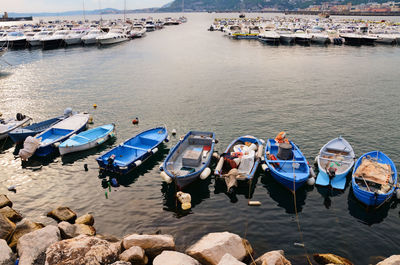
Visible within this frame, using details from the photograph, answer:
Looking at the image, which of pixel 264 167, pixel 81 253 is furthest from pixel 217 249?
pixel 264 167

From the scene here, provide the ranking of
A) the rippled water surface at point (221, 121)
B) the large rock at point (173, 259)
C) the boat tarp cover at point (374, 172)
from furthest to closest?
the boat tarp cover at point (374, 172) < the rippled water surface at point (221, 121) < the large rock at point (173, 259)

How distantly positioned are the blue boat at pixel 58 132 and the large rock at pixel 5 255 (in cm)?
1438

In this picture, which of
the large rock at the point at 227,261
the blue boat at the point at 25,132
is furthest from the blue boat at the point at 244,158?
the blue boat at the point at 25,132

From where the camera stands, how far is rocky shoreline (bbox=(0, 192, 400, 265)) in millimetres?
12742

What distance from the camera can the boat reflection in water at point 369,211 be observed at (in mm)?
18172

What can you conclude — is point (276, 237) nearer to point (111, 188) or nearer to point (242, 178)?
point (242, 178)

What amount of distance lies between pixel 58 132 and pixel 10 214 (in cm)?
1351

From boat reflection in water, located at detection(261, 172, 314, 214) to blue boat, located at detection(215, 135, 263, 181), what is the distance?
1730 millimetres

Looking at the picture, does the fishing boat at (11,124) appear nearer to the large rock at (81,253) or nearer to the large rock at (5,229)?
the large rock at (5,229)

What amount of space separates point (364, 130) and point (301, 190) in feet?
51.4

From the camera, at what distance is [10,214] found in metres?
17.6

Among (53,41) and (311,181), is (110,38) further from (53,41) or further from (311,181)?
(311,181)

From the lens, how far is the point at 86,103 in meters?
41.1

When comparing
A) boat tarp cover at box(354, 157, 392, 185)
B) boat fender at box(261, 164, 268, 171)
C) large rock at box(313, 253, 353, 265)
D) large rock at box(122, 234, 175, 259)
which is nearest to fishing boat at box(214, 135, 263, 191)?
boat fender at box(261, 164, 268, 171)
